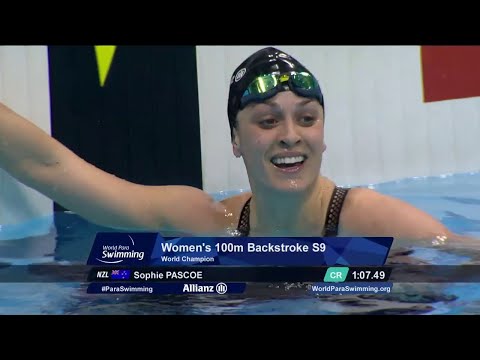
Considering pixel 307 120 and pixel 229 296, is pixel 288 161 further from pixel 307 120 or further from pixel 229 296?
pixel 229 296

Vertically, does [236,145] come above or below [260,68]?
below

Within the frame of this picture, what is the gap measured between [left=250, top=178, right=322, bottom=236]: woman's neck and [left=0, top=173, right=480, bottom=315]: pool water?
18cm

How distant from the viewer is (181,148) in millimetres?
3941

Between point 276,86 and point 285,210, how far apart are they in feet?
1.96

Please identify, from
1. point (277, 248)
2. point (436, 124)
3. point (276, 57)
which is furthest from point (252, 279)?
point (436, 124)

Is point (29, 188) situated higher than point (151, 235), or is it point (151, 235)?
point (29, 188)

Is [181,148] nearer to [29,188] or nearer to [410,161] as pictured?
[29,188]

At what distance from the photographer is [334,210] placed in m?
3.74

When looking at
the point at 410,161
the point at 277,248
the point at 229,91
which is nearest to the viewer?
the point at 277,248

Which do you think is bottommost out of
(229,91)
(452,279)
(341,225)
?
(452,279)

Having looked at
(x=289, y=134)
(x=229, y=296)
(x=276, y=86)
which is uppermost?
(x=276, y=86)

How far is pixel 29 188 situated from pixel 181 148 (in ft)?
2.55
